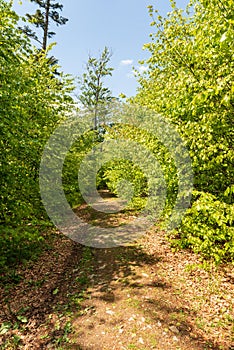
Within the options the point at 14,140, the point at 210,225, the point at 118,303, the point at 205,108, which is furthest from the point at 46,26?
→ the point at 118,303

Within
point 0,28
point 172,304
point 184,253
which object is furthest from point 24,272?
point 0,28

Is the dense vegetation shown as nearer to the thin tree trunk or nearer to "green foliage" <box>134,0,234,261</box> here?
"green foliage" <box>134,0,234,261</box>

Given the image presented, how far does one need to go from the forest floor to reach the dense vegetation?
840mm

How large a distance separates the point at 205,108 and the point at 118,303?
4.83 metres

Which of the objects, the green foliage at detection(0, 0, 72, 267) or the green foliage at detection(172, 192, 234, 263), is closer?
the green foliage at detection(172, 192, 234, 263)

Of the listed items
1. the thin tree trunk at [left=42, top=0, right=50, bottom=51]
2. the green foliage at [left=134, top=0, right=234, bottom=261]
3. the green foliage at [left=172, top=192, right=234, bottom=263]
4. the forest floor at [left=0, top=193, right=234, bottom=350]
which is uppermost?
the thin tree trunk at [left=42, top=0, right=50, bottom=51]

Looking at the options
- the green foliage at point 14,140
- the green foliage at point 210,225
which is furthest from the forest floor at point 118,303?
the green foliage at point 14,140

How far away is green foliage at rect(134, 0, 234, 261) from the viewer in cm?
412

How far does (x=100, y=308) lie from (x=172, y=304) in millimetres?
1612

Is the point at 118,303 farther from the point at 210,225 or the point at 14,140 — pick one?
the point at 14,140

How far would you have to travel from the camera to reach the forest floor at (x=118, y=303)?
394 centimetres

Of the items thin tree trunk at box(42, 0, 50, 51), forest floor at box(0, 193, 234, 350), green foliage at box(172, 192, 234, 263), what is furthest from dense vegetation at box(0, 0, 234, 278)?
thin tree trunk at box(42, 0, 50, 51)

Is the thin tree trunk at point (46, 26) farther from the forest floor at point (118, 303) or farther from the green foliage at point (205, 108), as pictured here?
the forest floor at point (118, 303)

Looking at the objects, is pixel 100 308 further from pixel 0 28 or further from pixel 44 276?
pixel 0 28
